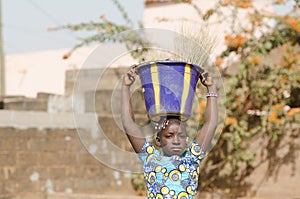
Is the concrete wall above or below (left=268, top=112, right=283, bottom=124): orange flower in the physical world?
below

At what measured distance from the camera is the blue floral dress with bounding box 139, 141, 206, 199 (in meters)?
3.70

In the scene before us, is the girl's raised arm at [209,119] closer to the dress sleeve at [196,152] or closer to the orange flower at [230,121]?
the dress sleeve at [196,152]

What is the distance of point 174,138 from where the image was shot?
367 cm

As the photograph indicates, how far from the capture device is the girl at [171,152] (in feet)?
12.1

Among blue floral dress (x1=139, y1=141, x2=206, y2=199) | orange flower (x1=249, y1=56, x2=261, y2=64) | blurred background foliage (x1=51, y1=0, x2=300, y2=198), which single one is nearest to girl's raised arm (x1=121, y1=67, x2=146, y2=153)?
blue floral dress (x1=139, y1=141, x2=206, y2=199)

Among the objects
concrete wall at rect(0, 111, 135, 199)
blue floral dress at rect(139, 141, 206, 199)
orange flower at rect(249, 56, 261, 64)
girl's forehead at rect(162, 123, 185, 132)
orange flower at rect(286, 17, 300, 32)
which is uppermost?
orange flower at rect(286, 17, 300, 32)

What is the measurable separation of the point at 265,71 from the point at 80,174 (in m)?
3.03

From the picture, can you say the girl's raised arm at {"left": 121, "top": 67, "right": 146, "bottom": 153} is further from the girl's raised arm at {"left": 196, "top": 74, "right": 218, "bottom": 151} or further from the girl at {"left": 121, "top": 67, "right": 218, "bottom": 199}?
the girl's raised arm at {"left": 196, "top": 74, "right": 218, "bottom": 151}

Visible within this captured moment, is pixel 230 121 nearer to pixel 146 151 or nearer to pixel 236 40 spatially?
pixel 236 40

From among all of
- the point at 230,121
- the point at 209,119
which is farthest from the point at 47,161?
the point at 209,119

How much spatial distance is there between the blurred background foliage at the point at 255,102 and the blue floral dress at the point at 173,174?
505cm

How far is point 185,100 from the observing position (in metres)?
3.68

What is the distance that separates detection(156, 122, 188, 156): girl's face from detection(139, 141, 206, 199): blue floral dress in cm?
5

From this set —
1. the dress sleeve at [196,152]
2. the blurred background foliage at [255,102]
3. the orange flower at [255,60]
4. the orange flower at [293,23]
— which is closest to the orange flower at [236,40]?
the blurred background foliage at [255,102]
